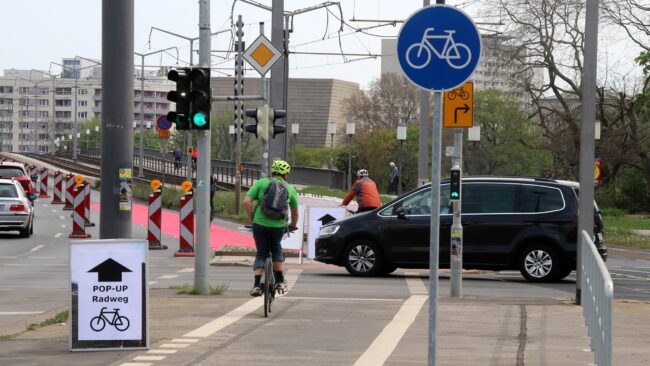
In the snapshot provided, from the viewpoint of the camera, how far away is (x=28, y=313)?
1444 centimetres

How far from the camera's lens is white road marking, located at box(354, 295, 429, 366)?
10.1 m

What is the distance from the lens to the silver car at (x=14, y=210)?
30594 mm

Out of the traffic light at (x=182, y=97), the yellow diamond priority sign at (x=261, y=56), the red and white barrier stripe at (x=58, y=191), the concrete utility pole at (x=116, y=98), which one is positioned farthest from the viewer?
the red and white barrier stripe at (x=58, y=191)

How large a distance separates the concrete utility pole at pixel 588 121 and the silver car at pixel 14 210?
19.5 metres

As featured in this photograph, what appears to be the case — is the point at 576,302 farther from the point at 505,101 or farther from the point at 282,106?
the point at 505,101

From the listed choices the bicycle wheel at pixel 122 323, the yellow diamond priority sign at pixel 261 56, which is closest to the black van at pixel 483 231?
the yellow diamond priority sign at pixel 261 56

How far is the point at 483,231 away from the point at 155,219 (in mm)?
9324

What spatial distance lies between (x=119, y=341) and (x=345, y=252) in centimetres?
1023

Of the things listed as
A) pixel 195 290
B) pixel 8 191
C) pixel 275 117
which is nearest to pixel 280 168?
pixel 195 290

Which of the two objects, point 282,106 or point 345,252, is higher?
point 282,106

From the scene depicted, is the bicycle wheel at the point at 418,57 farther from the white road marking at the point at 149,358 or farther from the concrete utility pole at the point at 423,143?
the concrete utility pole at the point at 423,143

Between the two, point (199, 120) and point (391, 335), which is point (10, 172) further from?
point (391, 335)

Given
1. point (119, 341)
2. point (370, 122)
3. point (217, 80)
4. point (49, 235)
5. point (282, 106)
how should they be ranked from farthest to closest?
point (217, 80) → point (370, 122) → point (49, 235) → point (282, 106) → point (119, 341)

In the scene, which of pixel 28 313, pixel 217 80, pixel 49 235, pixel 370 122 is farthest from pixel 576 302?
pixel 217 80
